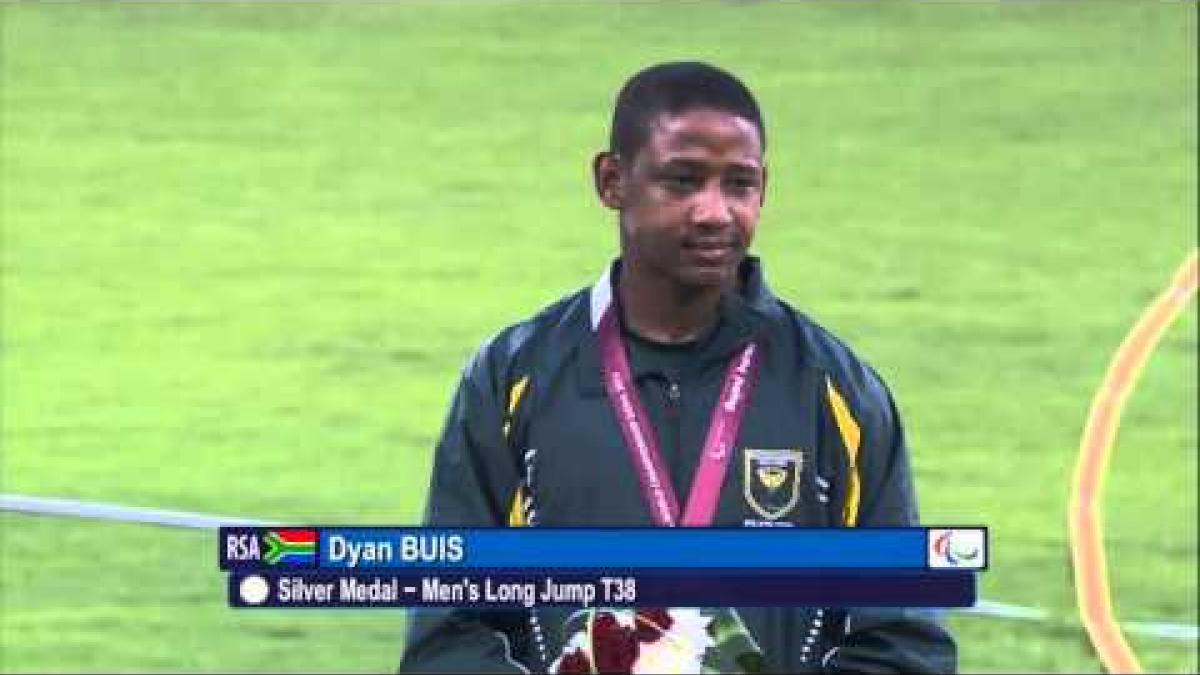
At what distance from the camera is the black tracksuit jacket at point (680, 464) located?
3.74m

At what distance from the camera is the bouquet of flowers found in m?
3.73

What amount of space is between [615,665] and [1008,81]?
904 centimetres

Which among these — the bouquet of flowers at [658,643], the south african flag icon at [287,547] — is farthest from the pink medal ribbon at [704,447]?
the south african flag icon at [287,547]

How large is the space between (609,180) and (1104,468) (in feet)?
19.5

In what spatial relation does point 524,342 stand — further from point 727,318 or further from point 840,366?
point 840,366

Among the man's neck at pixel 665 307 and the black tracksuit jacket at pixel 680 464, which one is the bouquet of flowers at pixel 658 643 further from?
the man's neck at pixel 665 307

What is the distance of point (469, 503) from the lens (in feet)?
12.4

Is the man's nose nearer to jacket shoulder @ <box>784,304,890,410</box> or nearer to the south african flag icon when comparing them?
jacket shoulder @ <box>784,304,890,410</box>

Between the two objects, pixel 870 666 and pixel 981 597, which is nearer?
pixel 870 666

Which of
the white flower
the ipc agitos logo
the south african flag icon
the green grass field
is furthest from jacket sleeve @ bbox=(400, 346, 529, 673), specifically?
the green grass field

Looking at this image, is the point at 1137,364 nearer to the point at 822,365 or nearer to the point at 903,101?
the point at 903,101

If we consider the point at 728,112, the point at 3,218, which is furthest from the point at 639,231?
the point at 3,218

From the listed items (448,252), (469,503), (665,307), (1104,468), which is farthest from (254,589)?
(448,252)

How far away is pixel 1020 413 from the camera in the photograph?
991 cm
